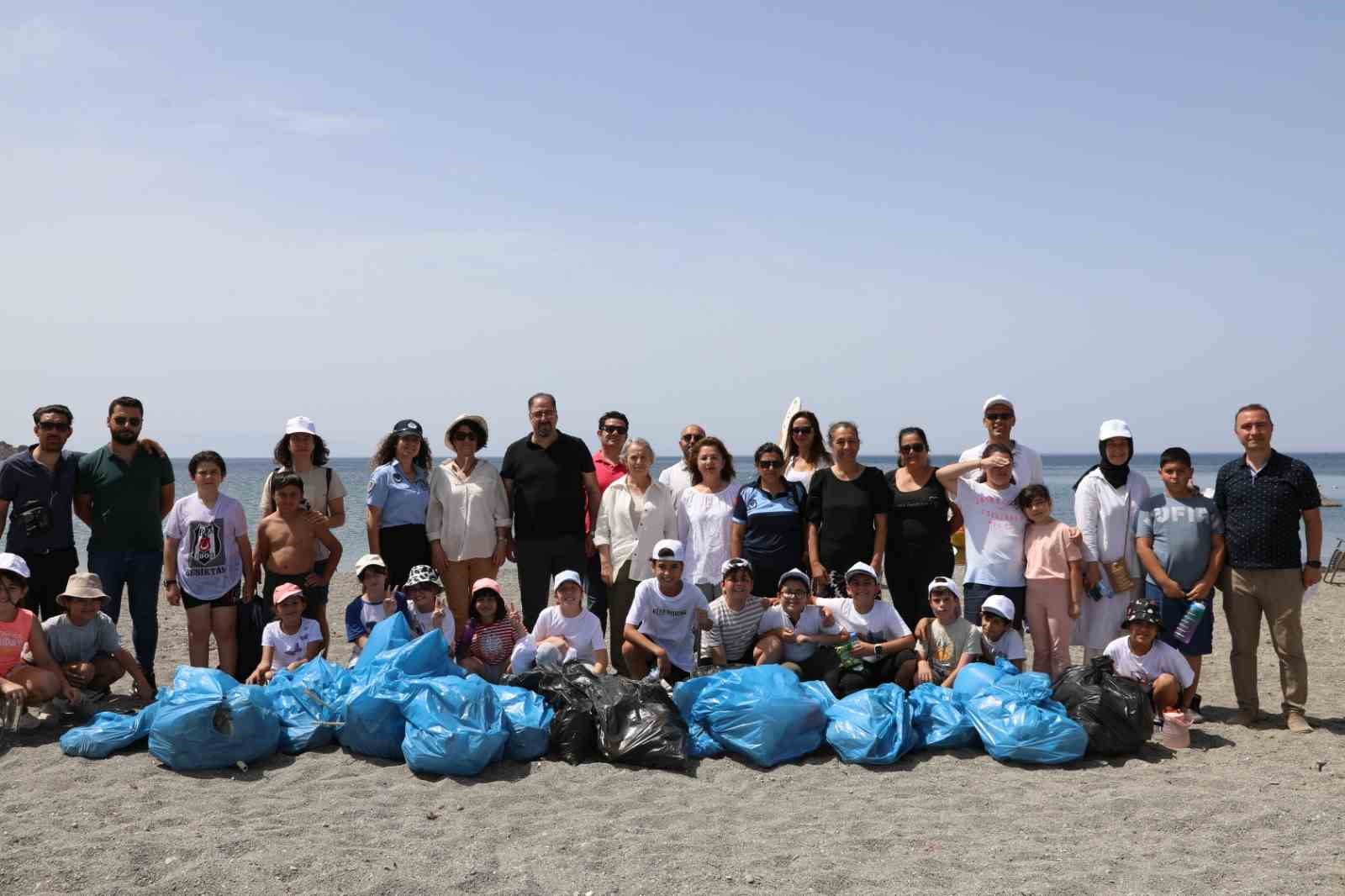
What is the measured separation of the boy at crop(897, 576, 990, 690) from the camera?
575cm

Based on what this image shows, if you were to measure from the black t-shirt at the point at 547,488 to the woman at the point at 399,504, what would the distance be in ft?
1.76

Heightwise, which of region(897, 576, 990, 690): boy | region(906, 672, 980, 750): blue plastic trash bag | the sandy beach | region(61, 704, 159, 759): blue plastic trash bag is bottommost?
the sandy beach

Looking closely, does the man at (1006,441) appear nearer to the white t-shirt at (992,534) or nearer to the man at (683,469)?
the white t-shirt at (992,534)

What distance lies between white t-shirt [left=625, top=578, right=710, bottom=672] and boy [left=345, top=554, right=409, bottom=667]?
4.31 ft

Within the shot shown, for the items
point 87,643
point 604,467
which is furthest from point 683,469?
point 87,643

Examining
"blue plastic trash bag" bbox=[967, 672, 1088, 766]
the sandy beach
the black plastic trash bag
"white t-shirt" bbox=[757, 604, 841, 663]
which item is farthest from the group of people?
the sandy beach

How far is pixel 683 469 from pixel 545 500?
3.39 ft

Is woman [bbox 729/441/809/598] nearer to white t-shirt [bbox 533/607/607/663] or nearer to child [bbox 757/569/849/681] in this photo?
child [bbox 757/569/849/681]

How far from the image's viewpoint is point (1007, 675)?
17.9 ft

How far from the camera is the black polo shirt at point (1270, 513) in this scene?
5.71 m

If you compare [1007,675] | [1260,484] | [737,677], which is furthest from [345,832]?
[1260,484]

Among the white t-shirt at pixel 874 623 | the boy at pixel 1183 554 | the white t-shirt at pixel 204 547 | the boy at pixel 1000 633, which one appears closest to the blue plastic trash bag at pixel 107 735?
the white t-shirt at pixel 204 547

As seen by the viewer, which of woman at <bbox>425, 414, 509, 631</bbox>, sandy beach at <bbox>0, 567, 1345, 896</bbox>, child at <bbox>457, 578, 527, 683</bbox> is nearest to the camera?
sandy beach at <bbox>0, 567, 1345, 896</bbox>

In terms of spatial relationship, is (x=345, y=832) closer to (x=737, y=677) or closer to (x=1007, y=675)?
(x=737, y=677)
